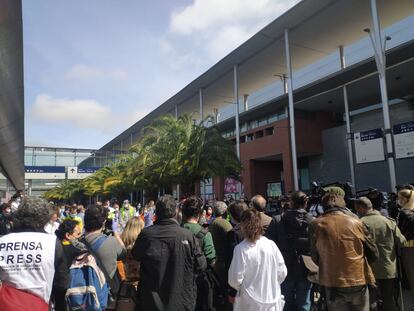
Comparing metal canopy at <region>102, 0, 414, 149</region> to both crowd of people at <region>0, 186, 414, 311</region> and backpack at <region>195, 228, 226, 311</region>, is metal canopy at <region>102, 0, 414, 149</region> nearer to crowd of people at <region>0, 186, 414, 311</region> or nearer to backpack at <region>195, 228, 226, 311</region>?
crowd of people at <region>0, 186, 414, 311</region>

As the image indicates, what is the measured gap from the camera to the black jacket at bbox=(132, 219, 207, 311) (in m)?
3.48

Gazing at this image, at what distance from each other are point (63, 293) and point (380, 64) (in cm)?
1567

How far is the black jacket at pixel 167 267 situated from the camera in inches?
137

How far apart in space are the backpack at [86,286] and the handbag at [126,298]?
12.2 inches

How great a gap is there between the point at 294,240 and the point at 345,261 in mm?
871

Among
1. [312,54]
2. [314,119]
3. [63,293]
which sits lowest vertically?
[63,293]

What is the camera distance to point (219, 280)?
4.52m

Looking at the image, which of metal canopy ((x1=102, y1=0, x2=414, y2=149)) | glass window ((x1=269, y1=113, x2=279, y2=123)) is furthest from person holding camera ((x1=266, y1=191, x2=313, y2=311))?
glass window ((x1=269, y1=113, x2=279, y2=123))

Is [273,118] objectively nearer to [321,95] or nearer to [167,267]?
[321,95]

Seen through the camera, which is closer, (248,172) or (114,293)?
(114,293)

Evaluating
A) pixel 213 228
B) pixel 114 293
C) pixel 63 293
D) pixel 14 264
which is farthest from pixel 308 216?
pixel 14 264

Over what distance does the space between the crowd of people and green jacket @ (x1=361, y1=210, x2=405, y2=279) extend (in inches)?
0.5

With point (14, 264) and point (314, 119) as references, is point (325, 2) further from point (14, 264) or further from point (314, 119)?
point (14, 264)

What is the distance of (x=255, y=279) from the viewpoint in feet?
12.0
